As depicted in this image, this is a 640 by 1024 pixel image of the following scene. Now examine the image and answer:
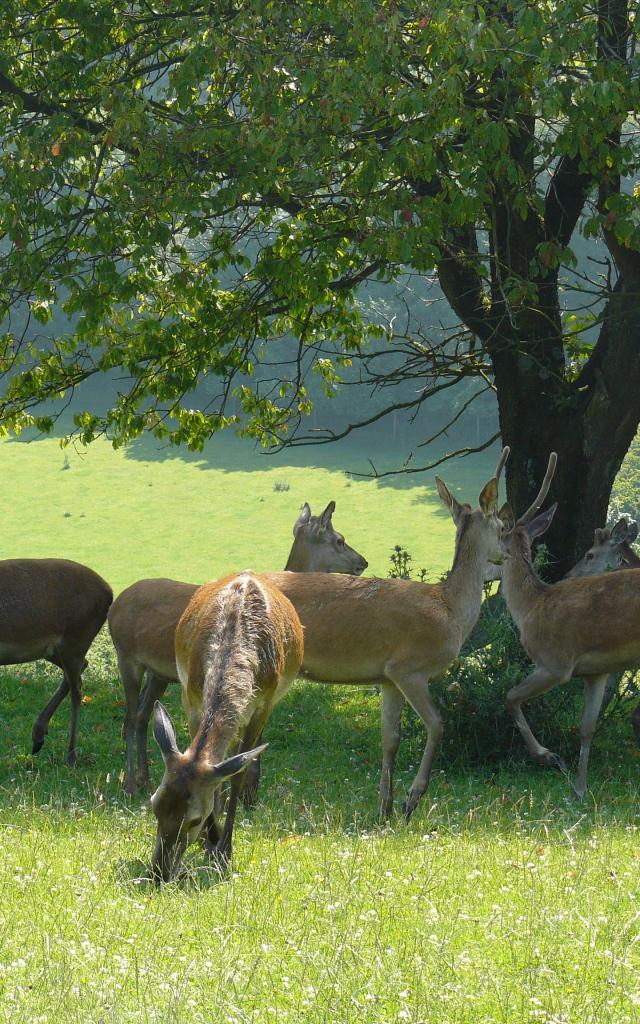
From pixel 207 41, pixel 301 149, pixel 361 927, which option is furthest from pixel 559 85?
pixel 361 927

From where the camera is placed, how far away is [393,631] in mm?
8750

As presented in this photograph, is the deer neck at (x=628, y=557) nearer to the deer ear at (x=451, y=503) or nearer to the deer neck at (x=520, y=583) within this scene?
the deer neck at (x=520, y=583)

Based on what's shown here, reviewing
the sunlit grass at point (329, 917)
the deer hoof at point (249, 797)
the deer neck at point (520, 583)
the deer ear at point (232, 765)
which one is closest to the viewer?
the sunlit grass at point (329, 917)

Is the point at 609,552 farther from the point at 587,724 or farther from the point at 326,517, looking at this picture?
the point at 326,517

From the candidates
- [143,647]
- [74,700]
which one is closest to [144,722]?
[143,647]

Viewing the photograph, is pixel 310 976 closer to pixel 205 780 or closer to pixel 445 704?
pixel 205 780

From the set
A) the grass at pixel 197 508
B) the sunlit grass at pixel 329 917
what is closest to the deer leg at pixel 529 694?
the sunlit grass at pixel 329 917

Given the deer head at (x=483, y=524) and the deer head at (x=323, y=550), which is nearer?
the deer head at (x=483, y=524)

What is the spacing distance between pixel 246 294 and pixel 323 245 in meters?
1.77

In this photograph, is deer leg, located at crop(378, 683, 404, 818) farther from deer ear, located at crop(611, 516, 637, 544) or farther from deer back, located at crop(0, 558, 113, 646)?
deer ear, located at crop(611, 516, 637, 544)

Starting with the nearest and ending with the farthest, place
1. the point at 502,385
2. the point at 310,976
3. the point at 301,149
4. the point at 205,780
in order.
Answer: the point at 310,976
the point at 205,780
the point at 301,149
the point at 502,385

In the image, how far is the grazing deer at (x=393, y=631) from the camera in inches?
341

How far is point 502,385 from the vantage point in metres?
13.3

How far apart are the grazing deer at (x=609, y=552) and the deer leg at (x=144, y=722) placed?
14.6 feet
